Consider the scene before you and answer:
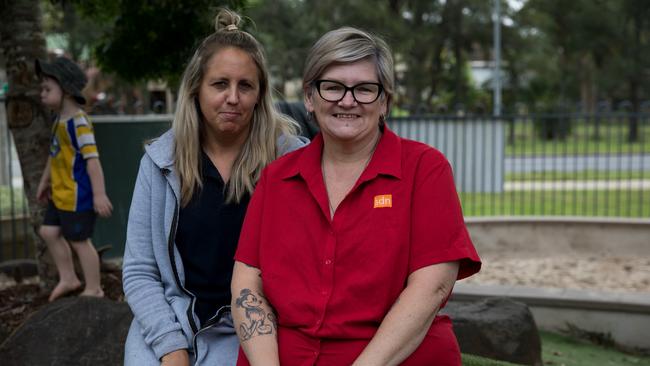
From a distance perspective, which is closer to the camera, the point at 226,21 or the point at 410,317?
the point at 410,317

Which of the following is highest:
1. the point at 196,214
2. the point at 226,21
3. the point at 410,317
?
the point at 226,21

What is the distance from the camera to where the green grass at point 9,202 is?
8266 millimetres

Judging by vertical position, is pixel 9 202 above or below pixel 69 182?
below

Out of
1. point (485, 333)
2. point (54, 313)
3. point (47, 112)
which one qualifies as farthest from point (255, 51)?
point (47, 112)

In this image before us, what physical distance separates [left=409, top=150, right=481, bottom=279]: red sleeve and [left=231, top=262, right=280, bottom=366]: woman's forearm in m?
0.47

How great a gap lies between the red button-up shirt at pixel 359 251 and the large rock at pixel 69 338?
1760 mm

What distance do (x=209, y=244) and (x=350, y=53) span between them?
838 mm

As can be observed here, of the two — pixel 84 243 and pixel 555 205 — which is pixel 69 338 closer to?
pixel 84 243

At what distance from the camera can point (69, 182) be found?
5.62 metres

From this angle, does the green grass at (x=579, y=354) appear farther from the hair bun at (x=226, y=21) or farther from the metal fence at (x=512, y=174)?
the metal fence at (x=512, y=174)

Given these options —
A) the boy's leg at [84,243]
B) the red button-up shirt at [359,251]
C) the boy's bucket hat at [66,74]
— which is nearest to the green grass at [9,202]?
the boy's leg at [84,243]

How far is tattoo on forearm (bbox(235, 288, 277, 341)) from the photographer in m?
2.66

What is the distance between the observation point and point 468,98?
44750mm

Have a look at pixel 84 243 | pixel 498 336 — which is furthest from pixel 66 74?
pixel 498 336
